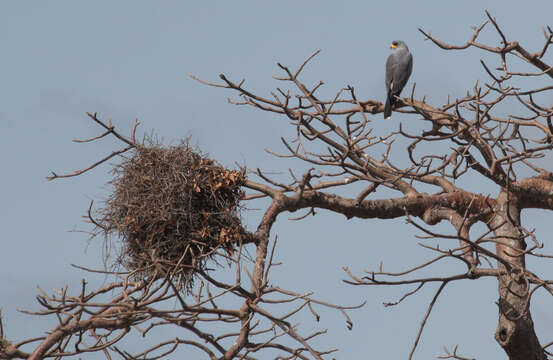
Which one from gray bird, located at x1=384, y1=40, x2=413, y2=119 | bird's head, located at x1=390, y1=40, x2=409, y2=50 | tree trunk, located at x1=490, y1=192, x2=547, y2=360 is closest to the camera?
tree trunk, located at x1=490, y1=192, x2=547, y2=360

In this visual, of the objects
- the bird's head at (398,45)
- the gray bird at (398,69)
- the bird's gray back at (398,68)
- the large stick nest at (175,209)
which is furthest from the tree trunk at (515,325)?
the bird's head at (398,45)

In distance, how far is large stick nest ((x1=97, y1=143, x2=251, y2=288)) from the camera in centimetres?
663

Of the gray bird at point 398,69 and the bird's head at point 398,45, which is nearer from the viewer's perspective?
the gray bird at point 398,69

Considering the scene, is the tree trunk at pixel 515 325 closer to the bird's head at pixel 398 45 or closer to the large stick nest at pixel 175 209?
the large stick nest at pixel 175 209

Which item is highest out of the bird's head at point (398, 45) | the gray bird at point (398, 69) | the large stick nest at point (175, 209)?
the bird's head at point (398, 45)

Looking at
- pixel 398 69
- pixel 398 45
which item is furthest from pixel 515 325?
pixel 398 45

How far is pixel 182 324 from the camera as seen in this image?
536 centimetres

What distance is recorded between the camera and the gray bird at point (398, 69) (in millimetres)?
9688

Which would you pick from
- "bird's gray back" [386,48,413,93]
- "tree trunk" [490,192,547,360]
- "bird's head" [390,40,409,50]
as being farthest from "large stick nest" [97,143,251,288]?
"bird's head" [390,40,409,50]

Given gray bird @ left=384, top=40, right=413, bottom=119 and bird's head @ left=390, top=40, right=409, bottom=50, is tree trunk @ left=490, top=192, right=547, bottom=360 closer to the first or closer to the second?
gray bird @ left=384, top=40, right=413, bottom=119

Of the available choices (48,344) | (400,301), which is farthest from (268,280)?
(48,344)

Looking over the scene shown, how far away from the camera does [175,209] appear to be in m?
6.59

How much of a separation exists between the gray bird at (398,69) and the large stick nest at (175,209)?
3.03 metres

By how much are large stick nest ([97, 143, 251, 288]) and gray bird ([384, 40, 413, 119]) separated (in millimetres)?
3032
